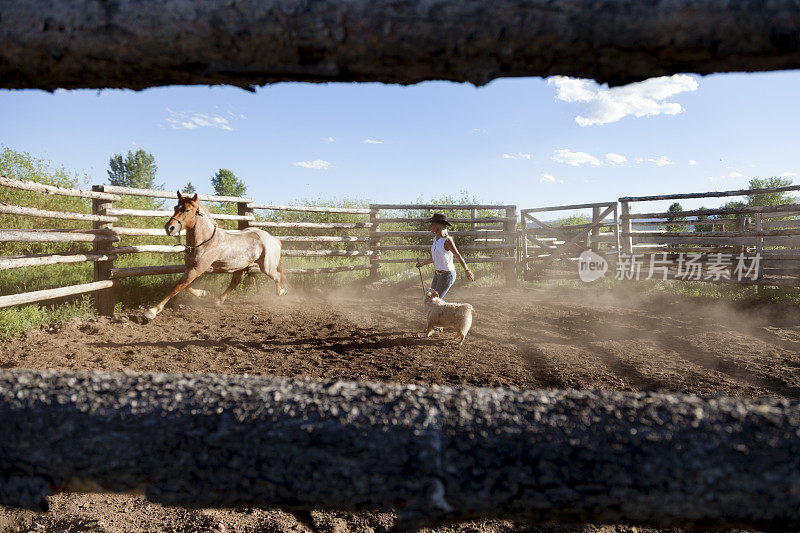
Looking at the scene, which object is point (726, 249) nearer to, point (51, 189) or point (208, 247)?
point (208, 247)

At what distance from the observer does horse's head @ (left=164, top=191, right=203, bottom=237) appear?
5.96 metres

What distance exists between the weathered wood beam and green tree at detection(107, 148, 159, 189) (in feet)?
235

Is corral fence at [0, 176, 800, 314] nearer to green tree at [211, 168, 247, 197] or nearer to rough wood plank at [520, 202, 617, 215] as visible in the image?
rough wood plank at [520, 202, 617, 215]

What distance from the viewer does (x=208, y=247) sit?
21.4 feet

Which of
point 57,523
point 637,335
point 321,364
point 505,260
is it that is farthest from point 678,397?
point 505,260

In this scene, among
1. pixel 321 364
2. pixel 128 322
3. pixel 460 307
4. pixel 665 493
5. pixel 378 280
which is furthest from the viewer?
pixel 378 280

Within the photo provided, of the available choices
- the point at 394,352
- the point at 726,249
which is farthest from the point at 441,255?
the point at 726,249

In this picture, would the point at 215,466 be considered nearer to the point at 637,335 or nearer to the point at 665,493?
the point at 665,493

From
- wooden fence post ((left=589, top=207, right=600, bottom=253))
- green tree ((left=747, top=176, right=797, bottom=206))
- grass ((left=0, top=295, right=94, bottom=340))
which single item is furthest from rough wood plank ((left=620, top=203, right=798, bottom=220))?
green tree ((left=747, top=176, right=797, bottom=206))

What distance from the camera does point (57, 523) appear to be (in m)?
2.35

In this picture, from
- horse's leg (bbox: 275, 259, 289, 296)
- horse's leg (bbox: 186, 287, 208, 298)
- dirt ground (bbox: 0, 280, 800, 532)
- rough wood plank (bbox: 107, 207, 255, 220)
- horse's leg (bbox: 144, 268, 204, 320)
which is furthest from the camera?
horse's leg (bbox: 275, 259, 289, 296)

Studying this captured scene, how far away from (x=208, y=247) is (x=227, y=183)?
186 feet

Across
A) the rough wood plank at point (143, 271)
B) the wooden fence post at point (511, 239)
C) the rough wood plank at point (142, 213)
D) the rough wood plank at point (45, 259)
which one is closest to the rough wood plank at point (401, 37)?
the rough wood plank at point (45, 259)

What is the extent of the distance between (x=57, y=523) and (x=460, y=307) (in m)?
4.05
